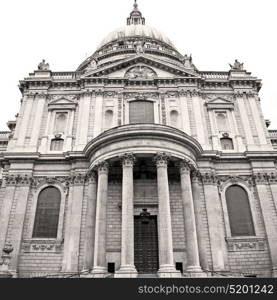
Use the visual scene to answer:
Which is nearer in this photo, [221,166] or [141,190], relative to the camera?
[141,190]

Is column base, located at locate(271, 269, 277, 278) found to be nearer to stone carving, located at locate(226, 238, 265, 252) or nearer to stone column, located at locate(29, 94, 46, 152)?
stone carving, located at locate(226, 238, 265, 252)

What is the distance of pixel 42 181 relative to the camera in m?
24.8

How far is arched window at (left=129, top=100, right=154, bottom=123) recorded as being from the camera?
27.8 meters

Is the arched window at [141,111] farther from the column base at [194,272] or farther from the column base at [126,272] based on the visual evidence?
the column base at [126,272]

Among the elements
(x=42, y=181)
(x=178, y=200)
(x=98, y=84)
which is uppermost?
(x=98, y=84)

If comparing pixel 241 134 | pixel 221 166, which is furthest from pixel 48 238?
pixel 241 134

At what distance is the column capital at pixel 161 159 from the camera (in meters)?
21.5

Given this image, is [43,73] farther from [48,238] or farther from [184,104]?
[48,238]

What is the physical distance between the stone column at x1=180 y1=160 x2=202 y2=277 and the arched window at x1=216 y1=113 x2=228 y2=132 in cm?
786

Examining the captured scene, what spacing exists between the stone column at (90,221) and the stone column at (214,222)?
851 cm

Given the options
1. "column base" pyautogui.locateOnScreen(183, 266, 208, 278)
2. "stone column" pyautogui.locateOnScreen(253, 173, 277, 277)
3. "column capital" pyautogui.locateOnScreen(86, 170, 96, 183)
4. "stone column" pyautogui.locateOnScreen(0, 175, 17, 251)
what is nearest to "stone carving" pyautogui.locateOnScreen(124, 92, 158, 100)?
"column capital" pyautogui.locateOnScreen(86, 170, 96, 183)

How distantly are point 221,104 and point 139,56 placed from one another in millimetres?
9569

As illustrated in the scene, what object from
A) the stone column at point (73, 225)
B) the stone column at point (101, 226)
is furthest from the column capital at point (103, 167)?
the stone column at point (73, 225)

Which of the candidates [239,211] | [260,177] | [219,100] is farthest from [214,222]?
[219,100]
